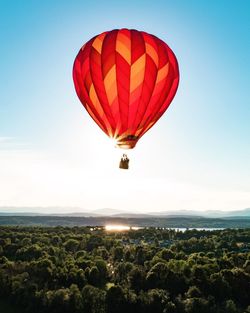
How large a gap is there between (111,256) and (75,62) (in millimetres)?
84807

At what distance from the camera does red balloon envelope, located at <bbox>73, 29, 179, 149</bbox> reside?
28.7 metres

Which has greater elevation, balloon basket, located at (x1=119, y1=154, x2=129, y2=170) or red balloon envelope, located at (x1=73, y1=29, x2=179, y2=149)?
red balloon envelope, located at (x1=73, y1=29, x2=179, y2=149)

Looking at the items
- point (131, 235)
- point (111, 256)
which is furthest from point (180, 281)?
point (131, 235)

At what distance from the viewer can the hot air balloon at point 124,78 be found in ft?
94.2

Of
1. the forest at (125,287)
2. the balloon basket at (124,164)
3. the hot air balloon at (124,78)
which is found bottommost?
the forest at (125,287)

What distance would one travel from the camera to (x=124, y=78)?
94.0 ft

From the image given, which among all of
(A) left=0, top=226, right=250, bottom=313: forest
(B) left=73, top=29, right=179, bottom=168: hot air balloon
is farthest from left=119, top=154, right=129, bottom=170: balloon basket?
(A) left=0, top=226, right=250, bottom=313: forest

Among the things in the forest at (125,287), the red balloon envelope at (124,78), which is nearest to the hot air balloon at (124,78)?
the red balloon envelope at (124,78)

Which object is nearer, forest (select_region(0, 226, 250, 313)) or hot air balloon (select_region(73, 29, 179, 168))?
hot air balloon (select_region(73, 29, 179, 168))

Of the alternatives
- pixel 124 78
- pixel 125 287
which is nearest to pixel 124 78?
pixel 124 78

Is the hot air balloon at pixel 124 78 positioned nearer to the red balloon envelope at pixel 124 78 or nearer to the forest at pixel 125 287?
the red balloon envelope at pixel 124 78

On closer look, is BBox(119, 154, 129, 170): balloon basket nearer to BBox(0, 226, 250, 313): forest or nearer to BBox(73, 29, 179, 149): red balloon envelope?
BBox(73, 29, 179, 149): red balloon envelope

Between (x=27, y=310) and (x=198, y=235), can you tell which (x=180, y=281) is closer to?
(x=27, y=310)

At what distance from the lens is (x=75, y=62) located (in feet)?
101
